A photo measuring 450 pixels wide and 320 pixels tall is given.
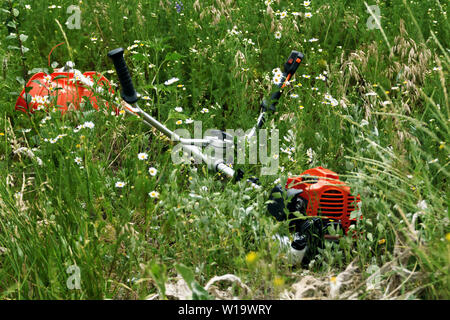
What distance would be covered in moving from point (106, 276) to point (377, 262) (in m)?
1.25

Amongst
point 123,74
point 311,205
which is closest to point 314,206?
point 311,205

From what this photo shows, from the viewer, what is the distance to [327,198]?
2.53 meters

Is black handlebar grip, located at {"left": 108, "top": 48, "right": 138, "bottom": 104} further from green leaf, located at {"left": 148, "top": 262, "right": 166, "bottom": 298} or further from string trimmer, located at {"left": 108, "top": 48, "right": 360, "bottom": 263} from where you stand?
green leaf, located at {"left": 148, "top": 262, "right": 166, "bottom": 298}

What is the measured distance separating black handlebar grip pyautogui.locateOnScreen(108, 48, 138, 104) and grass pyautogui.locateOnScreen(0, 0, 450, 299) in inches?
8.5

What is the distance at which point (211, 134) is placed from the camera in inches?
125

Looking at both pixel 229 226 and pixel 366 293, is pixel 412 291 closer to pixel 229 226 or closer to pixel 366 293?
pixel 366 293

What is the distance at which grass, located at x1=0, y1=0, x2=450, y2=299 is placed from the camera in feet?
6.95

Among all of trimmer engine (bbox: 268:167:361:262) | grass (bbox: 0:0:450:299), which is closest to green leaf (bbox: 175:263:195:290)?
grass (bbox: 0:0:450:299)

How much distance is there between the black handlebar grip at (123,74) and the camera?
8.86 feet

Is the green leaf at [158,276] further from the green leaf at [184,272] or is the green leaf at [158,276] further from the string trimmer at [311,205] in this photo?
the string trimmer at [311,205]

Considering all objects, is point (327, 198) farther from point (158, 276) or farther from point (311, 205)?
point (158, 276)

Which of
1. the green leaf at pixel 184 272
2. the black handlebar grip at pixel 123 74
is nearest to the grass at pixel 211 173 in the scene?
the green leaf at pixel 184 272

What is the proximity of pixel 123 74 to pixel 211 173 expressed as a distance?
74 centimetres
